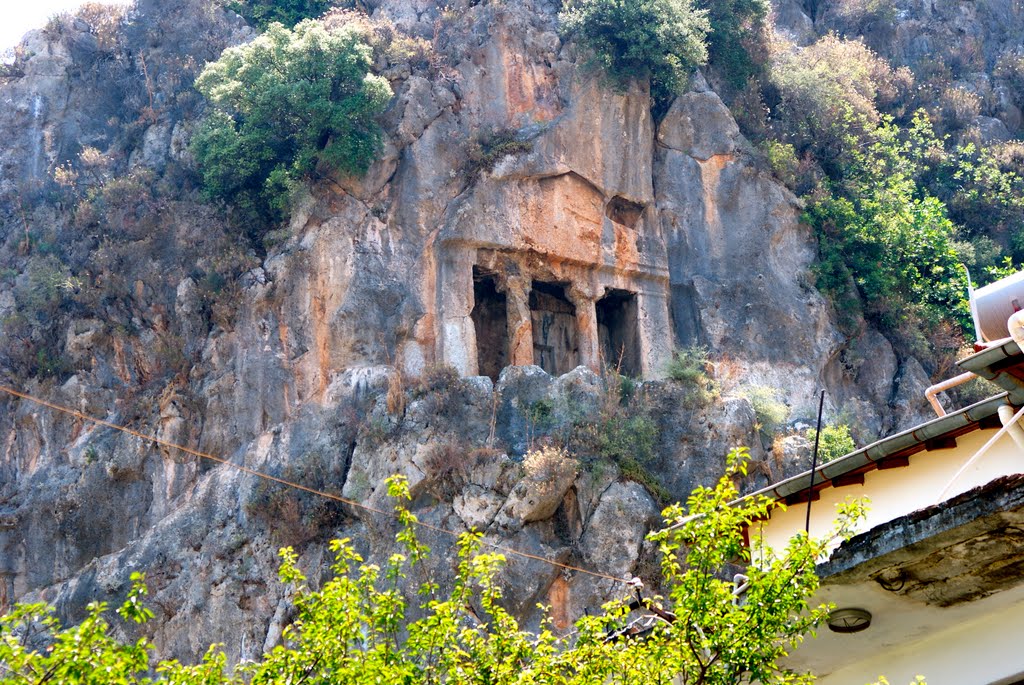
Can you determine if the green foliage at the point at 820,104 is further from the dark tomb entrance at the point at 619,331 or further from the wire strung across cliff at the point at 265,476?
the wire strung across cliff at the point at 265,476

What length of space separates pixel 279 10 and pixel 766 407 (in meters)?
15.6

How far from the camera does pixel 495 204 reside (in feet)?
97.7

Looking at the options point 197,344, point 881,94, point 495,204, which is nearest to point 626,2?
point 495,204

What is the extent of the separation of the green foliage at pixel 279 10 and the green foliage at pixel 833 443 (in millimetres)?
15748

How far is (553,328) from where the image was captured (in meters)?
31.4

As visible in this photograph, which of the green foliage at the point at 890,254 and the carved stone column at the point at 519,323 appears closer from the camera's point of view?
the carved stone column at the point at 519,323

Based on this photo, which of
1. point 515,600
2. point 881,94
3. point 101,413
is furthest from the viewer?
point 881,94

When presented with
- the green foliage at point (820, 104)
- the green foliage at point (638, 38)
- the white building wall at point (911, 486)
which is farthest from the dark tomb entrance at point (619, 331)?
the white building wall at point (911, 486)

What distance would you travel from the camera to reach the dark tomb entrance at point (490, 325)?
30422 mm

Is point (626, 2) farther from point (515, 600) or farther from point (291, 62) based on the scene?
point (515, 600)

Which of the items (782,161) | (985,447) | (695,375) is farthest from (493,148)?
(985,447)

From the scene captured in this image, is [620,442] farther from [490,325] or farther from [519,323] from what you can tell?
[490,325]

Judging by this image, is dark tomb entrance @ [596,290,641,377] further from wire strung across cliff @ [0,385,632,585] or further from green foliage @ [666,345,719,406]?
wire strung across cliff @ [0,385,632,585]

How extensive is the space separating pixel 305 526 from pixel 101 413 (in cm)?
542
